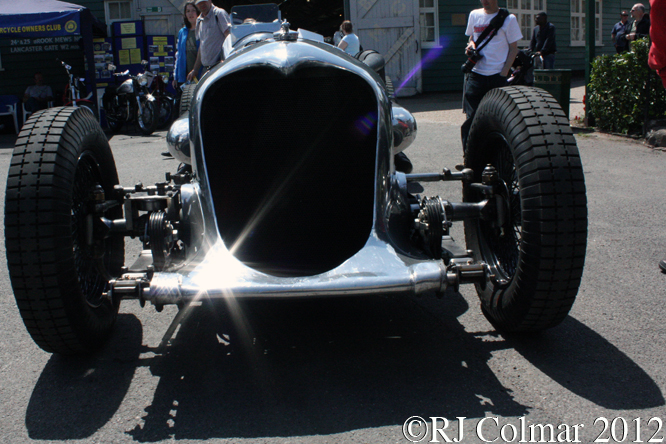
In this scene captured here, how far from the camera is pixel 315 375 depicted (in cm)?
262

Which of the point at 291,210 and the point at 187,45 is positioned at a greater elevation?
the point at 187,45

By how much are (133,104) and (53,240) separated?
11.3 m

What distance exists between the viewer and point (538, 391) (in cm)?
245

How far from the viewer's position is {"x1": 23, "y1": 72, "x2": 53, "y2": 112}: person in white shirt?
581 inches

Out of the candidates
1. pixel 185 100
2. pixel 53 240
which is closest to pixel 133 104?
pixel 185 100

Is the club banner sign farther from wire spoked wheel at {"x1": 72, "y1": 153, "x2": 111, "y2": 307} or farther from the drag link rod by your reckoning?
the drag link rod

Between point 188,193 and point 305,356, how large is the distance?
954 mm

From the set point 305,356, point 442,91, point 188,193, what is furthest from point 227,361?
point 442,91

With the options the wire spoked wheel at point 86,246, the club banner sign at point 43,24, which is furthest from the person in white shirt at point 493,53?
the club banner sign at point 43,24

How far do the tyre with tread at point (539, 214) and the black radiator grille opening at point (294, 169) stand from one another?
66 cm

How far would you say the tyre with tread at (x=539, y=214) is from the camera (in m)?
2.51

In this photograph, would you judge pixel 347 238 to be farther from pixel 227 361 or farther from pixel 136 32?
pixel 136 32

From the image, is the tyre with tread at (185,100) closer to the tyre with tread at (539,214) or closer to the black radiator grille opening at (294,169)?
the black radiator grille opening at (294,169)

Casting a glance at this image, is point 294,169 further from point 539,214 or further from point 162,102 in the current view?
point 162,102
